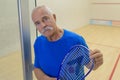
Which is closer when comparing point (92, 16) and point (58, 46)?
point (58, 46)

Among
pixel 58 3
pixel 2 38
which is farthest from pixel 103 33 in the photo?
pixel 2 38

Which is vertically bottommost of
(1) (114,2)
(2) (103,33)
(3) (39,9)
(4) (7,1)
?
(2) (103,33)

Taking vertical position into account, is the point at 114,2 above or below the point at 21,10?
below

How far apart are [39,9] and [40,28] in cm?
11

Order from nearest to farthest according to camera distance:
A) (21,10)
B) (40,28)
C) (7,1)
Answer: (40,28) < (21,10) < (7,1)

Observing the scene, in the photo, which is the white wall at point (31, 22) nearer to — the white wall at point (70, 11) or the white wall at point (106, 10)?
the white wall at point (70, 11)

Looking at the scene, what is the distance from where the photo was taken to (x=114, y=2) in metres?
6.09

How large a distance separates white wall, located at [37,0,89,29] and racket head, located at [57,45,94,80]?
3.18m

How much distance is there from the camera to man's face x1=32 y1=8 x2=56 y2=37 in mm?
1104

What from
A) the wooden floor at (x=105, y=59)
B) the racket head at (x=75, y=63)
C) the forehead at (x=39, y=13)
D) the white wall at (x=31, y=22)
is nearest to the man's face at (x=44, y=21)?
the forehead at (x=39, y=13)

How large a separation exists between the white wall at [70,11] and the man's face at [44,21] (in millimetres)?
2956

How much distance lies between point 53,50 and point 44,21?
0.17 meters

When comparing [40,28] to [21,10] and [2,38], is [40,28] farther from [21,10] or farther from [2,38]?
[2,38]

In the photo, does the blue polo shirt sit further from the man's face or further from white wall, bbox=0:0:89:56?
white wall, bbox=0:0:89:56
